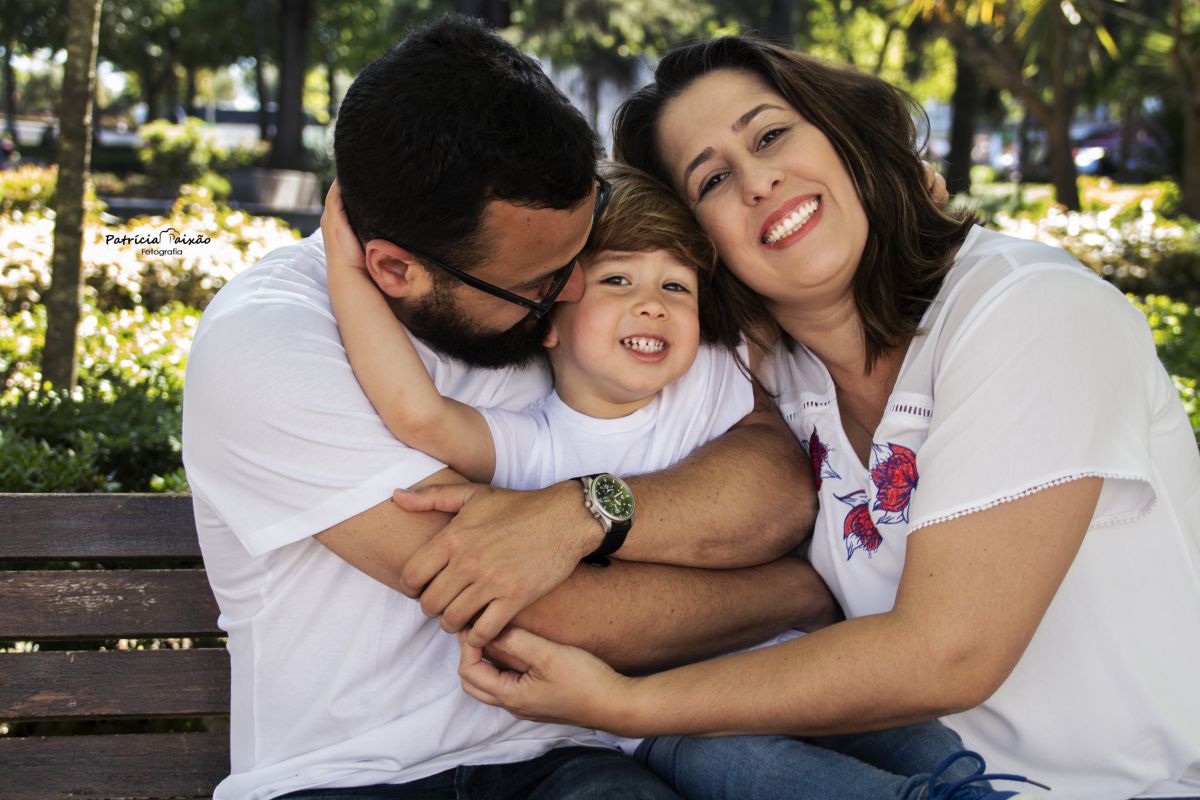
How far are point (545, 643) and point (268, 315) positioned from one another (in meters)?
0.86

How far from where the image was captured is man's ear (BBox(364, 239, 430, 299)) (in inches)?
95.0

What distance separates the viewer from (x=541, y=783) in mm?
2447

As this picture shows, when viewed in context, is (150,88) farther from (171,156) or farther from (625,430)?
(625,430)

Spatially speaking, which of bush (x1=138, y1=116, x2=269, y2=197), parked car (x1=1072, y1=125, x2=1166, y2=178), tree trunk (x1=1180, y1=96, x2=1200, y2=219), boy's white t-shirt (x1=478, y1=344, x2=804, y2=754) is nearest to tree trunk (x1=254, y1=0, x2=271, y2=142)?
bush (x1=138, y1=116, x2=269, y2=197)

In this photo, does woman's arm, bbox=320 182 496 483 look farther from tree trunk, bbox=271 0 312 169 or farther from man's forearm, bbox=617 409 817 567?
tree trunk, bbox=271 0 312 169

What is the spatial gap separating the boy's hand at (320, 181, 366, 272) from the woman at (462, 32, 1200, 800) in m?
0.84

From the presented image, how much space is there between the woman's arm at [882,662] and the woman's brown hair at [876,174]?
59 centimetres

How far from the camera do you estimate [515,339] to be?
8.87 feet

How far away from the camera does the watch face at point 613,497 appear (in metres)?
2.34

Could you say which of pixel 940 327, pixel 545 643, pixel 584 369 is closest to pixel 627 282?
pixel 584 369

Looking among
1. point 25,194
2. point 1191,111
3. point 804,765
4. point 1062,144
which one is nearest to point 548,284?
point 804,765

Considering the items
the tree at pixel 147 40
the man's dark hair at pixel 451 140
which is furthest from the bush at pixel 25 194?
the tree at pixel 147 40

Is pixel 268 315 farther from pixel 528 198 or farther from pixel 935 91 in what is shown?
pixel 935 91

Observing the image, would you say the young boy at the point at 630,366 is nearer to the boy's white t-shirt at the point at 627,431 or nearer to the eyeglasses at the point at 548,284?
the boy's white t-shirt at the point at 627,431
